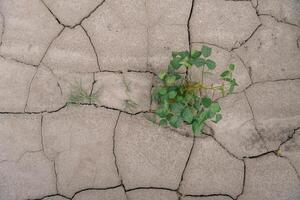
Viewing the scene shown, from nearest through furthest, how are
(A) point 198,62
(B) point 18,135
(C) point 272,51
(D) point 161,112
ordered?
(A) point 198,62 < (D) point 161,112 < (B) point 18,135 < (C) point 272,51

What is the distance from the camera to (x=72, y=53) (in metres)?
2.62

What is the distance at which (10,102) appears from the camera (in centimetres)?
261

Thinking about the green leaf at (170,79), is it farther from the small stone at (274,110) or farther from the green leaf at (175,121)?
the small stone at (274,110)

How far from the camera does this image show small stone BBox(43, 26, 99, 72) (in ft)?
8.58

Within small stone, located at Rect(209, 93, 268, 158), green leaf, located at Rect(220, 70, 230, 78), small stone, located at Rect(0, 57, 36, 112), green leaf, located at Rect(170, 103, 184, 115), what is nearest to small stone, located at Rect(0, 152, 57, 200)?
small stone, located at Rect(0, 57, 36, 112)

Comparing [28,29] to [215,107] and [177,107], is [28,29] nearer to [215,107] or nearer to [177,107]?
[177,107]

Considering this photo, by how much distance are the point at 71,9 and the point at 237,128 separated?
1.30 m

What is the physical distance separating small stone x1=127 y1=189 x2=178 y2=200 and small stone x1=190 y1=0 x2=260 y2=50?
0.99 m

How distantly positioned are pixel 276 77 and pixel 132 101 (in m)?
0.95

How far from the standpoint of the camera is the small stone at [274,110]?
2.68 meters

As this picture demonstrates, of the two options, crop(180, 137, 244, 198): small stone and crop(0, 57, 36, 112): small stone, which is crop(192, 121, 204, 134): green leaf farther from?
crop(0, 57, 36, 112): small stone

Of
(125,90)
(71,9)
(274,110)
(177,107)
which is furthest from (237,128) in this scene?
(71,9)

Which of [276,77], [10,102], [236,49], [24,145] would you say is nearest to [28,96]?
[10,102]

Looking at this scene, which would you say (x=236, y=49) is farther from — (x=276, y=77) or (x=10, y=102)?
(x=10, y=102)
